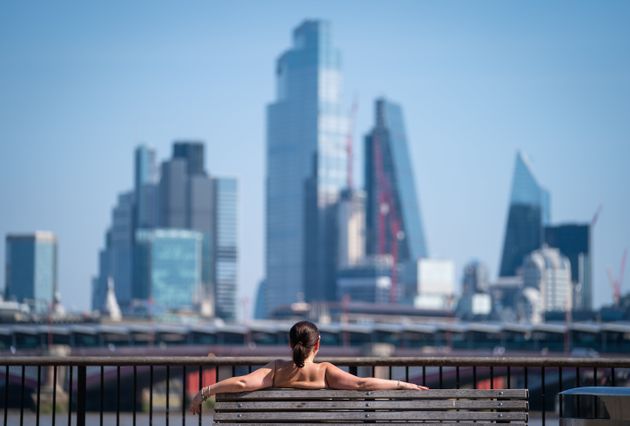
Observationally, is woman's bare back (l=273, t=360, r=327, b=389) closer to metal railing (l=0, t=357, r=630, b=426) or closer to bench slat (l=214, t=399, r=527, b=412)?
bench slat (l=214, t=399, r=527, b=412)

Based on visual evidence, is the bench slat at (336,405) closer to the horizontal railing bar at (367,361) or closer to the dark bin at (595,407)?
the dark bin at (595,407)

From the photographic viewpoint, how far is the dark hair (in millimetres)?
10195

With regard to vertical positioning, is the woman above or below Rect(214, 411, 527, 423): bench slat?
above

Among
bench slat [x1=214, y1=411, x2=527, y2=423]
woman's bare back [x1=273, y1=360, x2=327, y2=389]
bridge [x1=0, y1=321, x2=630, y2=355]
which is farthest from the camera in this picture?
bridge [x1=0, y1=321, x2=630, y2=355]

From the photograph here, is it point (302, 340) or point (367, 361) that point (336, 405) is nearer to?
point (302, 340)

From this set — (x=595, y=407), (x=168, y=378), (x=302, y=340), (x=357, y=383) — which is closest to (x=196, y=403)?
(x=302, y=340)

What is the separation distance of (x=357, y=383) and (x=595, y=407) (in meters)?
1.65

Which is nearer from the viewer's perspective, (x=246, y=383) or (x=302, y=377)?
(x=246, y=383)

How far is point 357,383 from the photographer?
10234mm

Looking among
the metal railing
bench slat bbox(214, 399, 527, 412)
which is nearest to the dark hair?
bench slat bbox(214, 399, 527, 412)

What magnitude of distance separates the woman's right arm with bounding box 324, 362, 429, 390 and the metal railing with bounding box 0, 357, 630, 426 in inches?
70.3

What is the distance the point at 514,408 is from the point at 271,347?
136231mm

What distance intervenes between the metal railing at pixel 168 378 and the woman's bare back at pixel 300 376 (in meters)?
2.06

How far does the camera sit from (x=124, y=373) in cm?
8538
